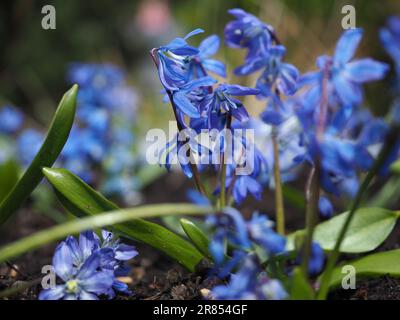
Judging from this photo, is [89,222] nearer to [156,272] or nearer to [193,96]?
[193,96]

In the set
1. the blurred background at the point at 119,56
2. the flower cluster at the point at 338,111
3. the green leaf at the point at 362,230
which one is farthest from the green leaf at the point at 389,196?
Result: the flower cluster at the point at 338,111

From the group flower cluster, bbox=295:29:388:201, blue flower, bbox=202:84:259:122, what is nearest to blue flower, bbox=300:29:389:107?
flower cluster, bbox=295:29:388:201

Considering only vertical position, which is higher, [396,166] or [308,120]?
[308,120]

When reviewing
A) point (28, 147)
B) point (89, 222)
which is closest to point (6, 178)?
point (28, 147)

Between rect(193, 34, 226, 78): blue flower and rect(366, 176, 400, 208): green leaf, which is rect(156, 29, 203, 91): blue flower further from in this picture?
rect(366, 176, 400, 208): green leaf

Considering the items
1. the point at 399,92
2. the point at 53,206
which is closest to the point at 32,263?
the point at 53,206

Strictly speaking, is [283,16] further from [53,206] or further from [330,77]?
[330,77]

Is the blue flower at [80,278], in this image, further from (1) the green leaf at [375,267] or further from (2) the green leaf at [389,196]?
(2) the green leaf at [389,196]

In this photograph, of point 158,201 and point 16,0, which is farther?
point 16,0
